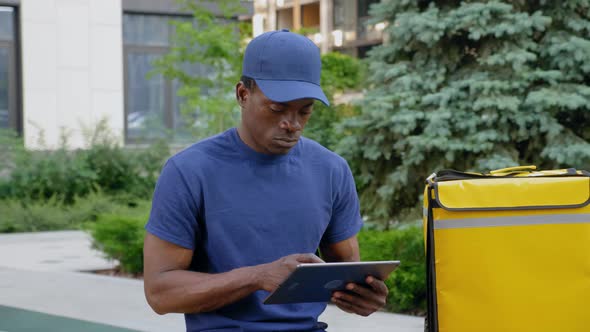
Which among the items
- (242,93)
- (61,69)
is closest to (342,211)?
(242,93)

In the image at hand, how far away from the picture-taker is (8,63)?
869 inches

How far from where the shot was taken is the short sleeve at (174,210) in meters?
2.80

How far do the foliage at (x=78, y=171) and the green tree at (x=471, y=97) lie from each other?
31.3 feet

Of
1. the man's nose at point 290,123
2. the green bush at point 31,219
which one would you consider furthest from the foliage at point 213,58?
the man's nose at point 290,123

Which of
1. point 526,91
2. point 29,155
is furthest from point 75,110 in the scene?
point 526,91

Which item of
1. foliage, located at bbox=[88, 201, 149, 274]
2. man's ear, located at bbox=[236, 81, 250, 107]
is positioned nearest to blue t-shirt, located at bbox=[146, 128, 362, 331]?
man's ear, located at bbox=[236, 81, 250, 107]

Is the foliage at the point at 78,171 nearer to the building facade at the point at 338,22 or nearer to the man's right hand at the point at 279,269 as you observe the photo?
the man's right hand at the point at 279,269

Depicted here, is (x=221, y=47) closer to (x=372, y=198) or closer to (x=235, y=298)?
(x=372, y=198)

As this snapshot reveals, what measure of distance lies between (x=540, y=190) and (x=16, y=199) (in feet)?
49.6

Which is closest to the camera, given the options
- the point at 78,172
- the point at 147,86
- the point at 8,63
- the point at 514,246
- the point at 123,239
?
the point at 514,246

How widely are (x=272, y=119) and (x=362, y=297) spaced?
578mm

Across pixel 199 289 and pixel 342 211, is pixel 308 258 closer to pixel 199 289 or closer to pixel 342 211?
pixel 199 289

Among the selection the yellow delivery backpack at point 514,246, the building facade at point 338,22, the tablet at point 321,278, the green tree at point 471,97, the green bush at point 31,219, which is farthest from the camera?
the building facade at point 338,22

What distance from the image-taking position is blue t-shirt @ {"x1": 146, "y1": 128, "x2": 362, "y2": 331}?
9.30ft
